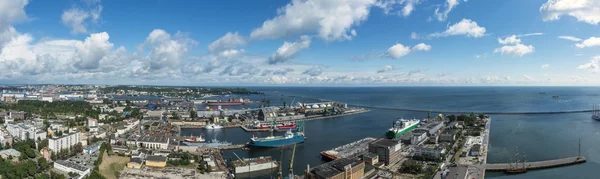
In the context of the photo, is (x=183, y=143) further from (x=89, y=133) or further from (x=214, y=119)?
(x=214, y=119)

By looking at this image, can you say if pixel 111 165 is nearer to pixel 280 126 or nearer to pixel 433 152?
pixel 280 126

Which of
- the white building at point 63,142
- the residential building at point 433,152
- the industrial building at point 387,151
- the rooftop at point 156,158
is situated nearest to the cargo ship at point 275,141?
the rooftop at point 156,158

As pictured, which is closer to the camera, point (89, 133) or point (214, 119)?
point (89, 133)

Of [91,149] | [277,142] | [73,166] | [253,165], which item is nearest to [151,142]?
[91,149]

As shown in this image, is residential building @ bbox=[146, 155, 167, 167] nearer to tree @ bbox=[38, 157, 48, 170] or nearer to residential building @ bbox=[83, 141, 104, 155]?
tree @ bbox=[38, 157, 48, 170]

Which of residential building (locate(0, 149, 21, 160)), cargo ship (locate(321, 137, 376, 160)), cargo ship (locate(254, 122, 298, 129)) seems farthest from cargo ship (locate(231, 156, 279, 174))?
cargo ship (locate(254, 122, 298, 129))

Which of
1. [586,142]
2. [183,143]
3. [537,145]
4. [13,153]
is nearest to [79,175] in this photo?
[13,153]
